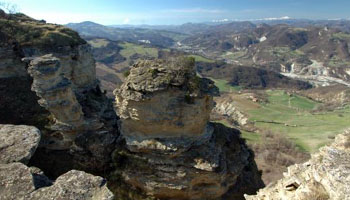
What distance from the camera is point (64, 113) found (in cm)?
2372

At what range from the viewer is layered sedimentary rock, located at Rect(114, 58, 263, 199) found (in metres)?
19.5

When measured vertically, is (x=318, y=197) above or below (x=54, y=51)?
below

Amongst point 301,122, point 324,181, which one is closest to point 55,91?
point 324,181

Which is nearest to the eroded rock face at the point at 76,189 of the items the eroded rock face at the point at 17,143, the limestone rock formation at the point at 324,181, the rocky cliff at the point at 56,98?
the eroded rock face at the point at 17,143

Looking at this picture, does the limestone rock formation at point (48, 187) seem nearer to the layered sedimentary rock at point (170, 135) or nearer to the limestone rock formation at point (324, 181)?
the limestone rock formation at point (324, 181)

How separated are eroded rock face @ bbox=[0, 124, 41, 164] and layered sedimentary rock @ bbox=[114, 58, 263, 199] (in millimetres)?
Result: 7792

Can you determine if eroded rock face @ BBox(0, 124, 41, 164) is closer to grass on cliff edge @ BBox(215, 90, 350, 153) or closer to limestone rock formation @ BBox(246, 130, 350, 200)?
limestone rock formation @ BBox(246, 130, 350, 200)

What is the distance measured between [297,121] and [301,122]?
145 cm

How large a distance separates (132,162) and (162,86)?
601cm

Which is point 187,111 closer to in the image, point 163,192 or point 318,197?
point 163,192

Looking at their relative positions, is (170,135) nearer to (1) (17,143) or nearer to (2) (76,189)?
(1) (17,143)

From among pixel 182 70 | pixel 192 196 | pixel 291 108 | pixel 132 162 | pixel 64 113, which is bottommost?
pixel 291 108

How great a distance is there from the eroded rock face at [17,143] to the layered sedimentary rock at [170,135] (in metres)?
7.79

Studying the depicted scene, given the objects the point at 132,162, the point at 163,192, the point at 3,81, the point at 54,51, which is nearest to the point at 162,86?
the point at 132,162
